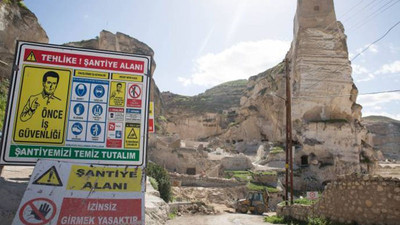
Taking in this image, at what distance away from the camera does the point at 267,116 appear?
52.7 metres

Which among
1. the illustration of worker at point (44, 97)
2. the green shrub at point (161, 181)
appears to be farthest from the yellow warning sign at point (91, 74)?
the green shrub at point (161, 181)

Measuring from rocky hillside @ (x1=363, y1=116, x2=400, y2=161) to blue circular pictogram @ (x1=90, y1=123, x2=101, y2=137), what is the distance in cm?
8348

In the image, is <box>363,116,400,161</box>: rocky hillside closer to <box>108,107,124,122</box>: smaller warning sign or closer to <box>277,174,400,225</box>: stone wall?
<box>277,174,400,225</box>: stone wall

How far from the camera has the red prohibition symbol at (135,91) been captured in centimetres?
452

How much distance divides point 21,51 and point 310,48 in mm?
39614

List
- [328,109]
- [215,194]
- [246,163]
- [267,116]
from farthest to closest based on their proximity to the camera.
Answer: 1. [267,116]
2. [328,109]
3. [246,163]
4. [215,194]

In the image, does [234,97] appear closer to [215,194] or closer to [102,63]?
[215,194]

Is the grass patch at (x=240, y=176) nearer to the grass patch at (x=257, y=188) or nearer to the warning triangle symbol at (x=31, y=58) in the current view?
the grass patch at (x=257, y=188)

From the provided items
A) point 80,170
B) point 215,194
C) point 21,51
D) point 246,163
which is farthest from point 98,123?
point 246,163

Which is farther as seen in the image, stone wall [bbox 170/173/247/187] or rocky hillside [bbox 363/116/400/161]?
rocky hillside [bbox 363/116/400/161]

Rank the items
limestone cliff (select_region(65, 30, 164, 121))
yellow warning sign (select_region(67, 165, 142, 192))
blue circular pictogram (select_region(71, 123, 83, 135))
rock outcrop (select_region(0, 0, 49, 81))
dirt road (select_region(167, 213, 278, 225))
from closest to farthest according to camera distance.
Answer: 1. yellow warning sign (select_region(67, 165, 142, 192))
2. blue circular pictogram (select_region(71, 123, 83, 135))
3. dirt road (select_region(167, 213, 278, 225))
4. rock outcrop (select_region(0, 0, 49, 81))
5. limestone cliff (select_region(65, 30, 164, 121))

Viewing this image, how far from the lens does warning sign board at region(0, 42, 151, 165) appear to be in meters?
4.04

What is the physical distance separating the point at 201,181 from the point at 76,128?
19596 millimetres

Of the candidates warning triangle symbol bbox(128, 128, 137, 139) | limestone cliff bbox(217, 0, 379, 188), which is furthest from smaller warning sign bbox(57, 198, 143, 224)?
limestone cliff bbox(217, 0, 379, 188)
